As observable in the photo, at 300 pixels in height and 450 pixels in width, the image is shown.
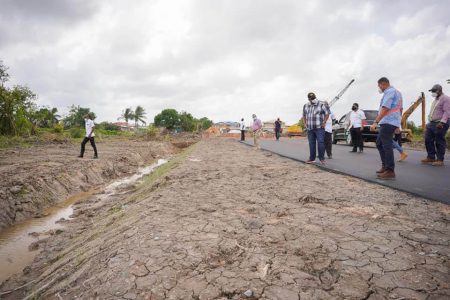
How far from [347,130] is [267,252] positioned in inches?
546

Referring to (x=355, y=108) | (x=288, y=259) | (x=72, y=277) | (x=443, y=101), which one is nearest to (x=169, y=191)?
(x=72, y=277)

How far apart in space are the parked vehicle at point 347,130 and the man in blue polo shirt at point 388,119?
8251 millimetres

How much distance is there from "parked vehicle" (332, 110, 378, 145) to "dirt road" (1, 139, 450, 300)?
9.67 meters

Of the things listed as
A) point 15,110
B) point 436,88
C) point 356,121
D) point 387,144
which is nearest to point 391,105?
point 387,144

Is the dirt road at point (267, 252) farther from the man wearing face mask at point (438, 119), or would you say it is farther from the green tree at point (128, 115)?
the green tree at point (128, 115)

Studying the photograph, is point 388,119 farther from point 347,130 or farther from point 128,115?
point 128,115

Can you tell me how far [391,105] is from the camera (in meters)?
5.39

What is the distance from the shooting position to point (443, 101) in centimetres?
668

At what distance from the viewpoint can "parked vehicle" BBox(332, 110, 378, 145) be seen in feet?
43.5

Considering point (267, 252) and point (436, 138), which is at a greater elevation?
point (436, 138)

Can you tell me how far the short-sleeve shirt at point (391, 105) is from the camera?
5.39 m

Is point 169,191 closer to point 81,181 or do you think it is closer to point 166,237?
point 166,237

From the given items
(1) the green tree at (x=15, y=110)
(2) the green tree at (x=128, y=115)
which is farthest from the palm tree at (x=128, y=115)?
(1) the green tree at (x=15, y=110)

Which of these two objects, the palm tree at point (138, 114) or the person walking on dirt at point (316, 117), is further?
the palm tree at point (138, 114)
